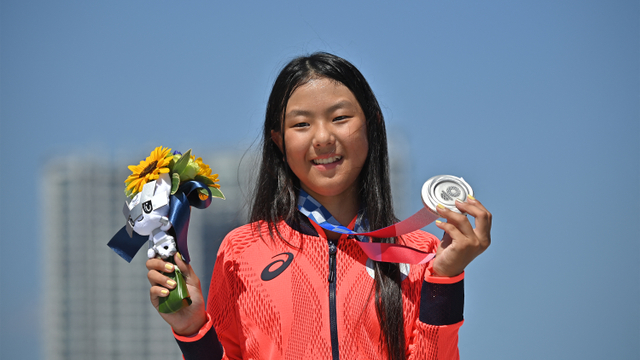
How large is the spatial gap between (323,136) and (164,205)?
36.1 inches

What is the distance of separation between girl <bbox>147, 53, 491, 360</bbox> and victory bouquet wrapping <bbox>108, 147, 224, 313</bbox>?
85 millimetres

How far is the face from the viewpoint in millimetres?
3219

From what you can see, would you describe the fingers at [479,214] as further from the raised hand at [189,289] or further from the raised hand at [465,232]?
the raised hand at [189,289]

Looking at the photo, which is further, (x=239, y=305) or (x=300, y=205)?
(x=300, y=205)

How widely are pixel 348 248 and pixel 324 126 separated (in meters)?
0.71

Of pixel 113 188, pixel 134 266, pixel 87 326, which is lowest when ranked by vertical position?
pixel 87 326

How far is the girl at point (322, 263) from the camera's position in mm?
2908

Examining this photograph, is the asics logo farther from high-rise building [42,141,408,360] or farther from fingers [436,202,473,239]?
high-rise building [42,141,408,360]

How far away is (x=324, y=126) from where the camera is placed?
10.5 feet

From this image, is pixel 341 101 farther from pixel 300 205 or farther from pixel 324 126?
pixel 300 205

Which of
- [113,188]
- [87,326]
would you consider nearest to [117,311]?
[87,326]

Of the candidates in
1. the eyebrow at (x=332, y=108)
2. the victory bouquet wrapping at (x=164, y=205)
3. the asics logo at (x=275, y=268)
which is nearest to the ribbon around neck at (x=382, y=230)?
the asics logo at (x=275, y=268)

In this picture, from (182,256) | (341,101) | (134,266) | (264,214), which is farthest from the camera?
(134,266)

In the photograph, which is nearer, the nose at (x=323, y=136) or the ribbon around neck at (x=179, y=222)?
the ribbon around neck at (x=179, y=222)
